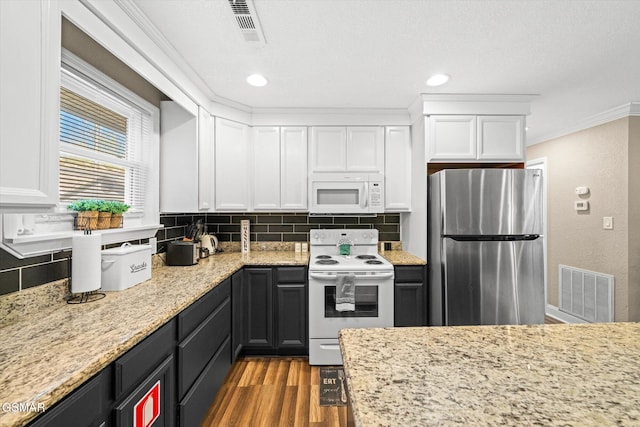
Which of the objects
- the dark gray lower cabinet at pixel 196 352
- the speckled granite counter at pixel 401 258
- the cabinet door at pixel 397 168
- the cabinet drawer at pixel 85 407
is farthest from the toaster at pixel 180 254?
the cabinet door at pixel 397 168

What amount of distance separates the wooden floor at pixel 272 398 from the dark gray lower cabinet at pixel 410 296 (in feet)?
2.93

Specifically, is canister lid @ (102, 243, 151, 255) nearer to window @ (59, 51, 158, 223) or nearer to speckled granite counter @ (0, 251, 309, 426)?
speckled granite counter @ (0, 251, 309, 426)

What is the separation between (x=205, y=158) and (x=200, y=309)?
1492 mm

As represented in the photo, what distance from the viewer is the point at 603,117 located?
321 cm

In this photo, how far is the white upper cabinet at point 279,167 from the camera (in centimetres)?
308

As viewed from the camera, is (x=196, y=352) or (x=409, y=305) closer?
(x=196, y=352)

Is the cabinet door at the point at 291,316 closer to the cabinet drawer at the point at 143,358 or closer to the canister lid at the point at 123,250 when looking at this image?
the canister lid at the point at 123,250

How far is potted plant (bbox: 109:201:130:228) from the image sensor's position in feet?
6.12

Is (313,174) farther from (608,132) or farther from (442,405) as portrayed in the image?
(608,132)

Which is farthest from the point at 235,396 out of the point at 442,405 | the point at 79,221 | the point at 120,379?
the point at 442,405

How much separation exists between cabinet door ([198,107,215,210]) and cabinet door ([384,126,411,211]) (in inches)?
68.1

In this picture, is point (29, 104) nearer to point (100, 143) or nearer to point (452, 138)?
point (100, 143)

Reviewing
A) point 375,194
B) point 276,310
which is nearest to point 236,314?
point 276,310

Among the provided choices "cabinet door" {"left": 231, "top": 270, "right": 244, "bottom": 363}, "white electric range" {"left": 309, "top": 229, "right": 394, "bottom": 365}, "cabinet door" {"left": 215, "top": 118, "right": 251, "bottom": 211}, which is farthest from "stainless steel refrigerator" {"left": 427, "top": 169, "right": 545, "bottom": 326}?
"cabinet door" {"left": 215, "top": 118, "right": 251, "bottom": 211}
